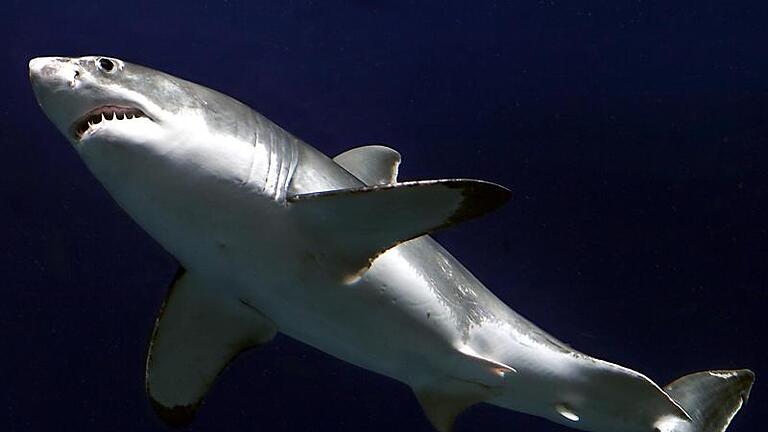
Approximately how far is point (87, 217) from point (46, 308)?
1287 millimetres

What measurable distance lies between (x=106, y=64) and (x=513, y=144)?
6449mm

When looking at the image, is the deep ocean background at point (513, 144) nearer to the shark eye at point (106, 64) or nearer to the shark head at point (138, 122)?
the shark head at point (138, 122)

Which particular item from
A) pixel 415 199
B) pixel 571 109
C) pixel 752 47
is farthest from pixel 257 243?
pixel 752 47

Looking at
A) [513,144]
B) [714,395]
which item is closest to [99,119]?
[714,395]

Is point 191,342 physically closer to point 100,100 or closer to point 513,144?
point 100,100

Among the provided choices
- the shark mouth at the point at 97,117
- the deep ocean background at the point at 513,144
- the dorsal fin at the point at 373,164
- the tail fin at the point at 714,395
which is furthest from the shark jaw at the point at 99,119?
the deep ocean background at the point at 513,144

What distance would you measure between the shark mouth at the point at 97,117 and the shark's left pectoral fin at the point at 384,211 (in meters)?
0.67

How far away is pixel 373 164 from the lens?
4.04 meters

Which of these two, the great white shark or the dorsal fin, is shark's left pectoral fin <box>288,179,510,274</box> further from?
the dorsal fin

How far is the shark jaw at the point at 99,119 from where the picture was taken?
244 cm

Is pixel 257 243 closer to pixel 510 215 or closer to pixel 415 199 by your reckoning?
pixel 415 199

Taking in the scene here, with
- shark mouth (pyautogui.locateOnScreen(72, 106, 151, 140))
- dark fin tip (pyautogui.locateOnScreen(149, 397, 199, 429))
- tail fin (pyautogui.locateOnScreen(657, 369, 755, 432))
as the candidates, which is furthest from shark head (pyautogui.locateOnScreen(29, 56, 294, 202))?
tail fin (pyautogui.locateOnScreen(657, 369, 755, 432))

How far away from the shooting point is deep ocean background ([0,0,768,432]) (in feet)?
27.1

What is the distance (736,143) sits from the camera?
8.59 m
